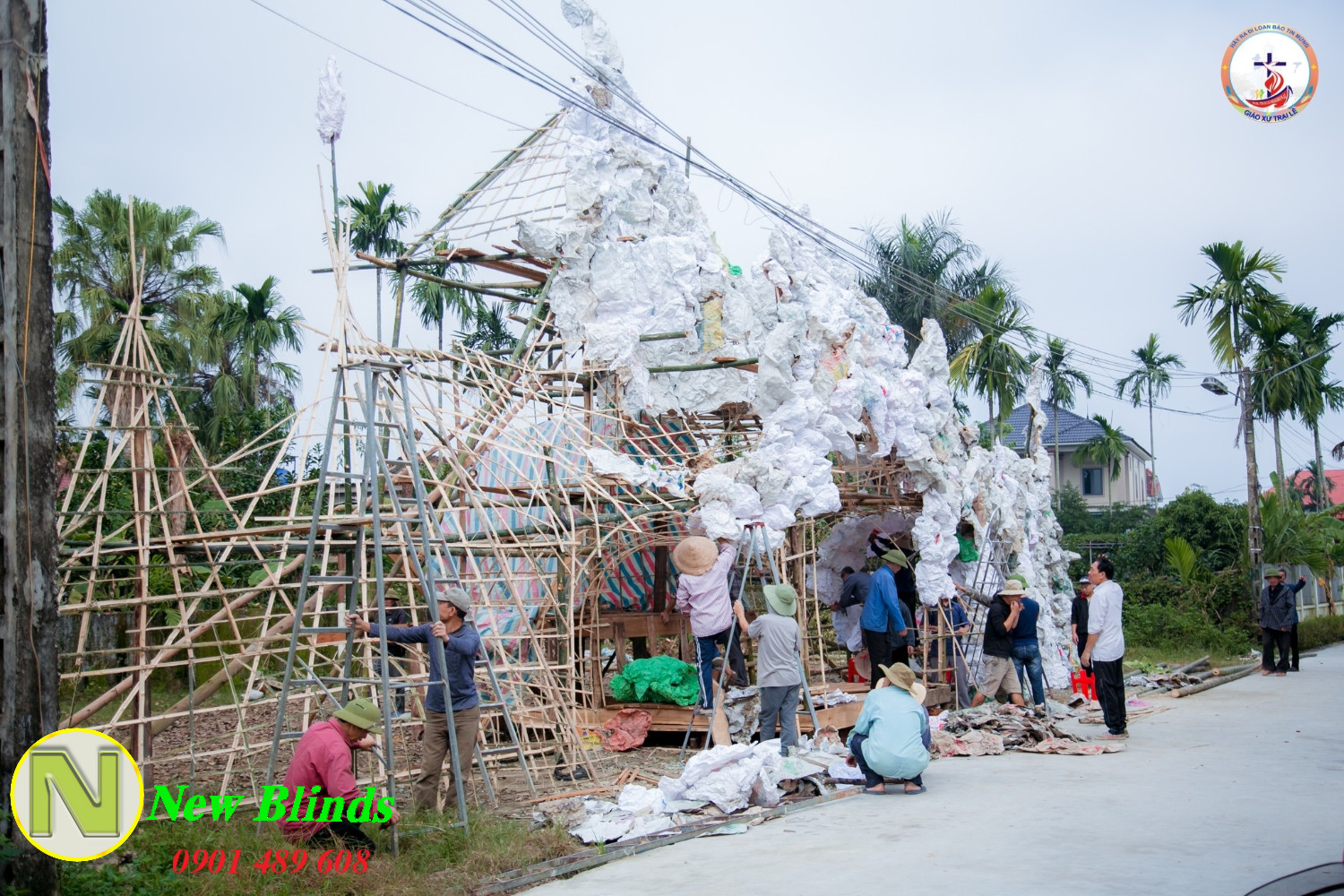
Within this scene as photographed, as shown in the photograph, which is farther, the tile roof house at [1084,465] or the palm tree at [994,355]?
the tile roof house at [1084,465]

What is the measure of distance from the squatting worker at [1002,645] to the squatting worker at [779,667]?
3271 mm

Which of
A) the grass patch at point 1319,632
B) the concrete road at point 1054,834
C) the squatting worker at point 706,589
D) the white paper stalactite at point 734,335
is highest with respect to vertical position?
the white paper stalactite at point 734,335

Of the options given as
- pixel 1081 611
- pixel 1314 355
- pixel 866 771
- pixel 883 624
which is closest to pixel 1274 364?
pixel 1314 355

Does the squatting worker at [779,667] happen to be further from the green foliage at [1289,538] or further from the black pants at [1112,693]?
the green foliage at [1289,538]

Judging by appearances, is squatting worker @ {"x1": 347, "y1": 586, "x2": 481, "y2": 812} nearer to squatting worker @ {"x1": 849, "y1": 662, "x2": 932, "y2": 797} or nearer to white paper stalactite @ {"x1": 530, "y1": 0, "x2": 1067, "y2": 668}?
squatting worker @ {"x1": 849, "y1": 662, "x2": 932, "y2": 797}

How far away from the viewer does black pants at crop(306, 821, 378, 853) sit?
6.67 m

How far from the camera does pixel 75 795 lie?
5.91m

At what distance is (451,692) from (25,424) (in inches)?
125

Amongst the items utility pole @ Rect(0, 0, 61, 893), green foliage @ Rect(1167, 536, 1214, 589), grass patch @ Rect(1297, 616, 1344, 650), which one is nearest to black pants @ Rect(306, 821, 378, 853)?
utility pole @ Rect(0, 0, 61, 893)

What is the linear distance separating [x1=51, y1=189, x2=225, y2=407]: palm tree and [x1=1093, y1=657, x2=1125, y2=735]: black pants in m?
13.3

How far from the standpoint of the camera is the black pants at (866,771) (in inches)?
342

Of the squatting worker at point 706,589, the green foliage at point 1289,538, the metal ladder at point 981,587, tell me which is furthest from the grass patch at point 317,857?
the green foliage at point 1289,538

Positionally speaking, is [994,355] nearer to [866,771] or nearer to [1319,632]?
[1319,632]

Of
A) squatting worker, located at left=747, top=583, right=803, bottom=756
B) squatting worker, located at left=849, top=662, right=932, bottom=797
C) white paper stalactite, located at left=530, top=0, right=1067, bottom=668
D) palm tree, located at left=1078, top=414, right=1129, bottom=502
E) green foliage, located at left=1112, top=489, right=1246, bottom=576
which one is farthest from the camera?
palm tree, located at left=1078, top=414, right=1129, bottom=502
